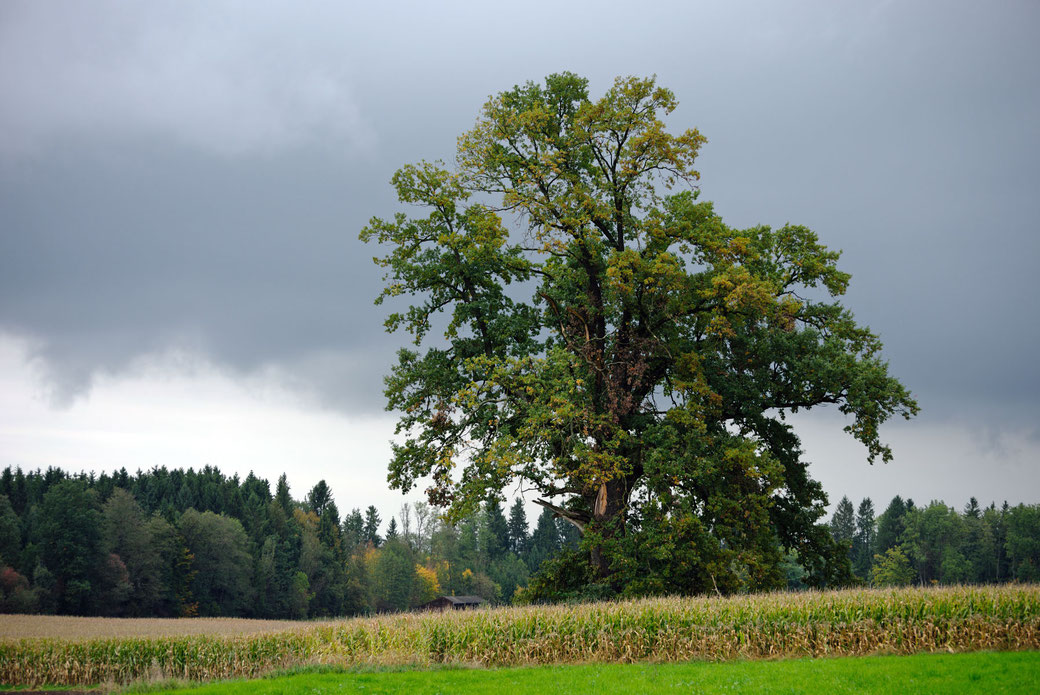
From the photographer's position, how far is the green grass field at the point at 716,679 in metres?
15.7

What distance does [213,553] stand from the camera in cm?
8919

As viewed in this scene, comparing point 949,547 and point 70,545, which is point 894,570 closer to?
point 949,547

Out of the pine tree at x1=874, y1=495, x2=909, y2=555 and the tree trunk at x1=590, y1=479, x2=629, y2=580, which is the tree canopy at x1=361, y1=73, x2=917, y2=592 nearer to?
the tree trunk at x1=590, y1=479, x2=629, y2=580

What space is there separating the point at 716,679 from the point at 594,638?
480cm

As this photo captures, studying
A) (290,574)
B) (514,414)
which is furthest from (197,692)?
(290,574)

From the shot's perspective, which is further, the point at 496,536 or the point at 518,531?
the point at 518,531

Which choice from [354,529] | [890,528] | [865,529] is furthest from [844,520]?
[354,529]

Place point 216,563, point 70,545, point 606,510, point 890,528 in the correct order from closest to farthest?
point 606,510 → point 70,545 → point 216,563 → point 890,528

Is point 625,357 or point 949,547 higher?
point 625,357

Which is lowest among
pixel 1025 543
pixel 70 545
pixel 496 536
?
pixel 1025 543

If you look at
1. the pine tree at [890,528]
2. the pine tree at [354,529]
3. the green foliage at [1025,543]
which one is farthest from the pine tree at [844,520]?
the pine tree at [354,529]

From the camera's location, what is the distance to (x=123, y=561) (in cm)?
7819

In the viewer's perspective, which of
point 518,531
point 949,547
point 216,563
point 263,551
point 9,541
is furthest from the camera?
point 518,531

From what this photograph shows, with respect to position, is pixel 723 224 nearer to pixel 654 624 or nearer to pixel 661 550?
pixel 661 550
